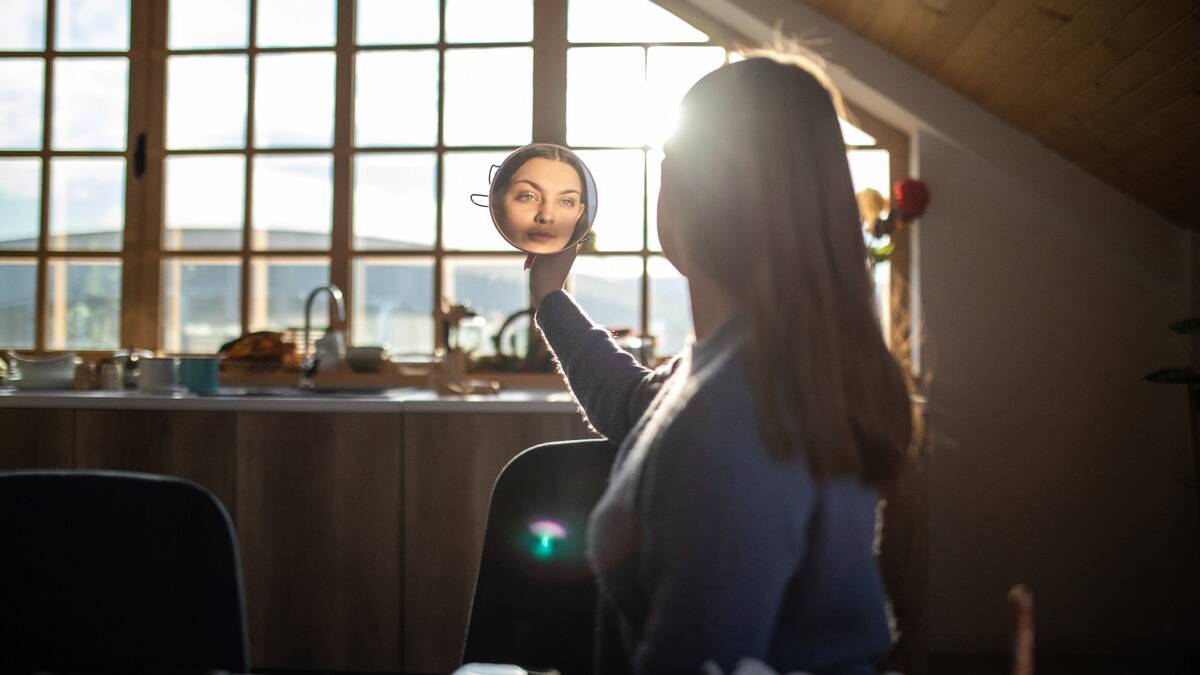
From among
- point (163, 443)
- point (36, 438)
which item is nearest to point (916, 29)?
point (163, 443)

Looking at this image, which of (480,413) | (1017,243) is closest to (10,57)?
(480,413)

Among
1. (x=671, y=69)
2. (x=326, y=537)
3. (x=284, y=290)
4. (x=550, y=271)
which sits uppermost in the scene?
(x=671, y=69)

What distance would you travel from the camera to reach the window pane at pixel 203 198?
3.38 m

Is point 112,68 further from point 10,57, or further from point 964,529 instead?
point 964,529

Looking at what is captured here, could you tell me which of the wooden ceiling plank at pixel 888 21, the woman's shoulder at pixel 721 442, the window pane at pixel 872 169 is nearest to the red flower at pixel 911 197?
the window pane at pixel 872 169

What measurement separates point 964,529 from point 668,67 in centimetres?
181

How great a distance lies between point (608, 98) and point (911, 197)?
3.50ft

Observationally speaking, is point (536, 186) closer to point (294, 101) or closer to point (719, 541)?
point (719, 541)

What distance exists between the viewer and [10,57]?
136 inches

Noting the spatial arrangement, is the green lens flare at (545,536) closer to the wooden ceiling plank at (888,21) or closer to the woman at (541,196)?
the woman at (541,196)

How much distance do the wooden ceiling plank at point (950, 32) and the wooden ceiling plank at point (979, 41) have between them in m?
0.01

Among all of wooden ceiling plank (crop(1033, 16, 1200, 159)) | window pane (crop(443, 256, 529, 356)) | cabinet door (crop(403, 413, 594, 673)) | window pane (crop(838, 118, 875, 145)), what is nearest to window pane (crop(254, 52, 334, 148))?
window pane (crop(443, 256, 529, 356))

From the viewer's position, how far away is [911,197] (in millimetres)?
3012

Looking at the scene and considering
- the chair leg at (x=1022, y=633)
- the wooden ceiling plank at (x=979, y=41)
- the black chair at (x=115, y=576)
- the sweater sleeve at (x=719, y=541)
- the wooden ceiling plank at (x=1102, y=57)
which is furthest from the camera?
the wooden ceiling plank at (x=979, y=41)
